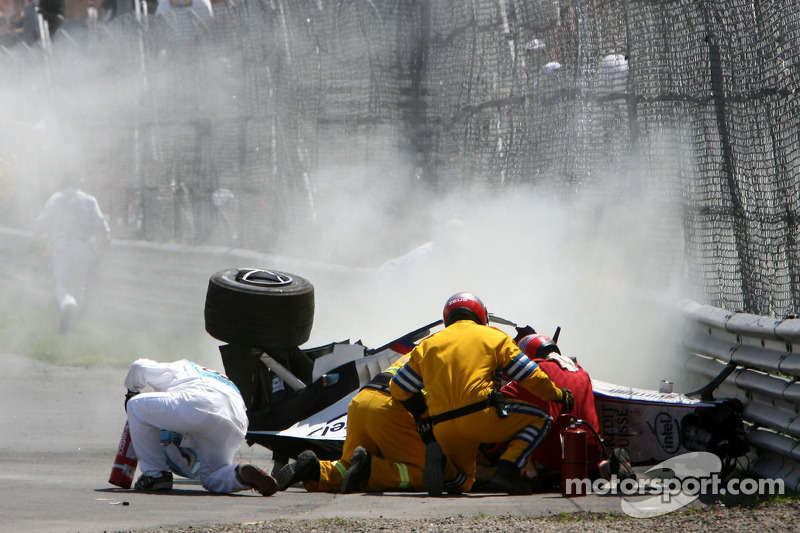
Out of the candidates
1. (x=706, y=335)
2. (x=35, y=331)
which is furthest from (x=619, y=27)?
(x=35, y=331)

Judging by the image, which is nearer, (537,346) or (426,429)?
(426,429)

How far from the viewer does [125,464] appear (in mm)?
5910

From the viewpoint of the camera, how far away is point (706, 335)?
6875mm

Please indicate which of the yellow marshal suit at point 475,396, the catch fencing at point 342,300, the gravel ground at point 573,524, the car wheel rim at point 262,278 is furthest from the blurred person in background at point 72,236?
the gravel ground at point 573,524

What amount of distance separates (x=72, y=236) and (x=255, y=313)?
809 centimetres

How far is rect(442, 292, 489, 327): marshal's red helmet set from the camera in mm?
6094

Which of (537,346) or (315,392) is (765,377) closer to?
(537,346)

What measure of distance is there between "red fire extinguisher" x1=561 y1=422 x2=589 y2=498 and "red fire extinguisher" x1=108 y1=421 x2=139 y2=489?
2361 mm

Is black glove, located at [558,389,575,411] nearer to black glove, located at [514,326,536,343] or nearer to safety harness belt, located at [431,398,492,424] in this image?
safety harness belt, located at [431,398,492,424]

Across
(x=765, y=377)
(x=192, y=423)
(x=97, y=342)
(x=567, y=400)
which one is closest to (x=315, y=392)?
(x=192, y=423)

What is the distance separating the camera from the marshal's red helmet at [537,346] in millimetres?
6302

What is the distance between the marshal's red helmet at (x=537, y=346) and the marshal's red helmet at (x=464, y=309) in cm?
39

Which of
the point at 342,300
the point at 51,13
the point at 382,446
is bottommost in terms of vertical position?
the point at 342,300

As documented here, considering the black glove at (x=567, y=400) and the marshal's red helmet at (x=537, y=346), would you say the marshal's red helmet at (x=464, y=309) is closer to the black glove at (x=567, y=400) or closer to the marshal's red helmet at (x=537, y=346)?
the marshal's red helmet at (x=537, y=346)
